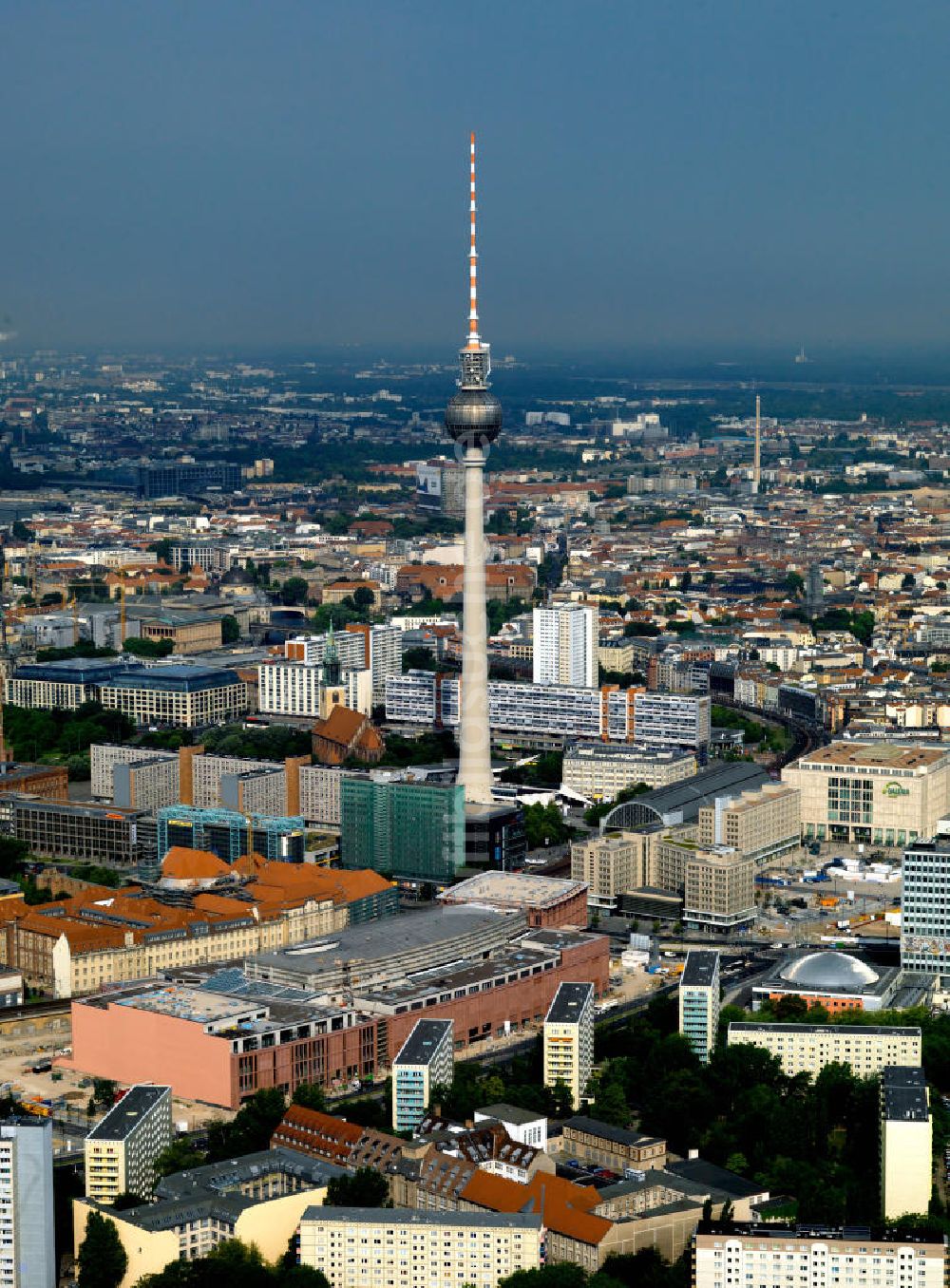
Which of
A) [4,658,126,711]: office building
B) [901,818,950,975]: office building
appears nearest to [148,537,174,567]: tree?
[4,658,126,711]: office building

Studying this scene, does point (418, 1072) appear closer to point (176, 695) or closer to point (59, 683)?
point (176, 695)

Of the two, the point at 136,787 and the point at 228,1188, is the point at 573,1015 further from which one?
the point at 136,787

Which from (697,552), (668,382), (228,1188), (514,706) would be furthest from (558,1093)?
(668,382)

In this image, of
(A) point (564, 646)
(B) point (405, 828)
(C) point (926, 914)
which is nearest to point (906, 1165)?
(C) point (926, 914)

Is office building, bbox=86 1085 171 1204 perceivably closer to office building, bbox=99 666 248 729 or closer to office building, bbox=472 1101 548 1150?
office building, bbox=472 1101 548 1150

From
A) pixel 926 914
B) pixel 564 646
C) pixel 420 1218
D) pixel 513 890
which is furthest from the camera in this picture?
pixel 564 646
